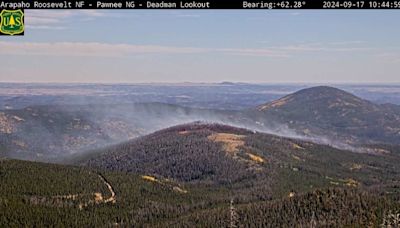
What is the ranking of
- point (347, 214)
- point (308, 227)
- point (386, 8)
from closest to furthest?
point (386, 8) → point (308, 227) → point (347, 214)

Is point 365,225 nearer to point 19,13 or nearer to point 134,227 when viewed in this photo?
point 134,227

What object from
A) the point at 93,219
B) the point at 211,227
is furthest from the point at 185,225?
the point at 93,219

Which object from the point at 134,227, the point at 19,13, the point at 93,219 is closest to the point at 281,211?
the point at 134,227

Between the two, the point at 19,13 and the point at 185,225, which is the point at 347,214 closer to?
the point at 185,225

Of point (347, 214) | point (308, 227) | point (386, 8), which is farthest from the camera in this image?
point (347, 214)

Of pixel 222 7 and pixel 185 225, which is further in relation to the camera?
pixel 185 225

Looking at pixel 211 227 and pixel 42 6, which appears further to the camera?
pixel 211 227

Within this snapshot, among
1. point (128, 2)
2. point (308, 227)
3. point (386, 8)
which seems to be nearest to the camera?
point (128, 2)

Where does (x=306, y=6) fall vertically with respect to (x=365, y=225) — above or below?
above

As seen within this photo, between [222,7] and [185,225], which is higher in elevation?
[222,7]
